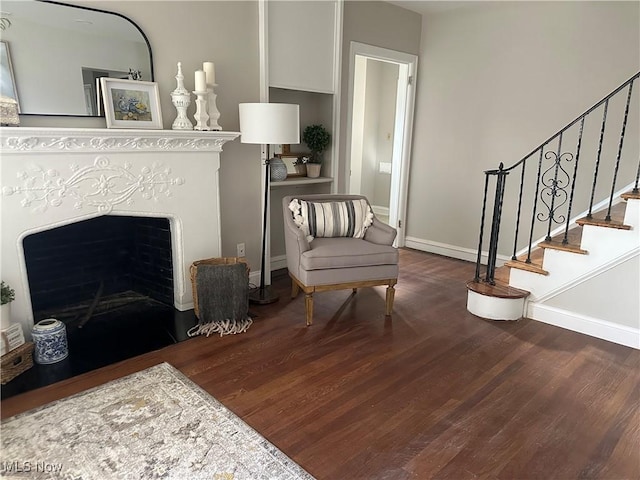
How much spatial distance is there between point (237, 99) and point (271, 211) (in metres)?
1.14

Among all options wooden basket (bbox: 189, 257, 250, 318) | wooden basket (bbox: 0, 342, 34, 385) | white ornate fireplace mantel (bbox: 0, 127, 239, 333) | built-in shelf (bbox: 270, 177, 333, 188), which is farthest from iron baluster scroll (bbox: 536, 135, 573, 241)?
wooden basket (bbox: 0, 342, 34, 385)

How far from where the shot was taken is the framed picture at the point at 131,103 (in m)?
2.65

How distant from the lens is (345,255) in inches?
119

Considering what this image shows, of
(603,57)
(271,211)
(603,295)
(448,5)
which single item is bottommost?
(603,295)

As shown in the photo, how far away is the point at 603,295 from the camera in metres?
2.91

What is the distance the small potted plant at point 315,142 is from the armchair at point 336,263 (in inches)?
37.8

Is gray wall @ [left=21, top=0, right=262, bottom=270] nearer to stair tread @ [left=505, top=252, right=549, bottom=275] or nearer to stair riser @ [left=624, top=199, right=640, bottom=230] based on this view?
stair tread @ [left=505, top=252, right=549, bottom=275]

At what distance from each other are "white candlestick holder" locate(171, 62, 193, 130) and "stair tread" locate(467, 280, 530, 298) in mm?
2370

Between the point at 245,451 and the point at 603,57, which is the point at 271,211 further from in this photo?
the point at 603,57

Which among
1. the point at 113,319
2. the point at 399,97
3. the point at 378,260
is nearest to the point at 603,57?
the point at 399,97

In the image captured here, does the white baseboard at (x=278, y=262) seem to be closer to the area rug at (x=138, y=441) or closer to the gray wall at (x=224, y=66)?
the gray wall at (x=224, y=66)

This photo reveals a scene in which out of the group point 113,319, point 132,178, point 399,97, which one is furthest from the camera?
point 399,97

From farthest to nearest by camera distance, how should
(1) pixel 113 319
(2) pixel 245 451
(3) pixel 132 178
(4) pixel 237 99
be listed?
(4) pixel 237 99
(1) pixel 113 319
(3) pixel 132 178
(2) pixel 245 451

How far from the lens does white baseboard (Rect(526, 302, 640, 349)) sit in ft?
9.27
